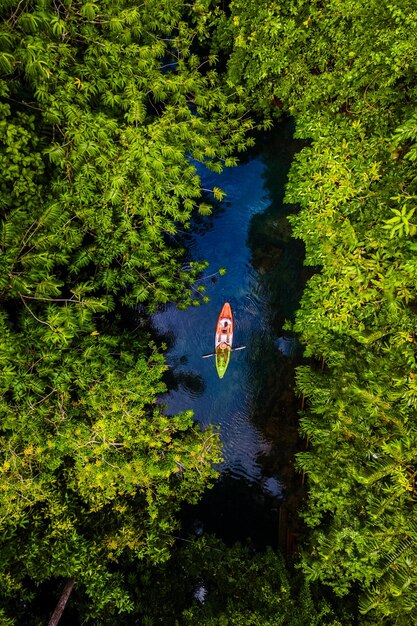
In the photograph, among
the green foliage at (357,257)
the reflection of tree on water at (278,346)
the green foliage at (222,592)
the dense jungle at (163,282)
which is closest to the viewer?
the dense jungle at (163,282)

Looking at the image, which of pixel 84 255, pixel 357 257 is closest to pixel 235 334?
pixel 357 257

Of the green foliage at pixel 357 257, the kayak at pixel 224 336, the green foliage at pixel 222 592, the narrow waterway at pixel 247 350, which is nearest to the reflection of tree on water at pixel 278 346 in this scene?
the narrow waterway at pixel 247 350

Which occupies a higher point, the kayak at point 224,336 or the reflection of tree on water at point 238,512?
the kayak at point 224,336

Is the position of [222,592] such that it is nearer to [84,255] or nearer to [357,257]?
[357,257]

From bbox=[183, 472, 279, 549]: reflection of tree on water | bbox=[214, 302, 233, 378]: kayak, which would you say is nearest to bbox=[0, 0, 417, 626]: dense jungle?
bbox=[183, 472, 279, 549]: reflection of tree on water

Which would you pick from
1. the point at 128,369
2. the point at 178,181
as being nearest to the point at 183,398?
the point at 128,369

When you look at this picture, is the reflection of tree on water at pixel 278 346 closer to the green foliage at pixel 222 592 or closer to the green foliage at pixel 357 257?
the green foliage at pixel 222 592

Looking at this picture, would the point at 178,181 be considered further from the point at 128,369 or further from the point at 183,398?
the point at 183,398
